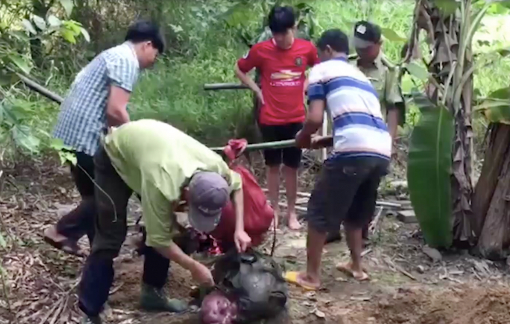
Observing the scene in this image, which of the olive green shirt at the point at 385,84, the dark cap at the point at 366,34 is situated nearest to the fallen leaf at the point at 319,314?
the olive green shirt at the point at 385,84

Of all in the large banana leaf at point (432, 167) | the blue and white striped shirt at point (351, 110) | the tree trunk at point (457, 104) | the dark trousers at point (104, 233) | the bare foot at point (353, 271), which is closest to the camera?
the dark trousers at point (104, 233)

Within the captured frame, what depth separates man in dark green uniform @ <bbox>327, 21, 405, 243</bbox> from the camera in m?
5.71

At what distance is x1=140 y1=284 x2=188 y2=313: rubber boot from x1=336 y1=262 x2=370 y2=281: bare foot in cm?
131

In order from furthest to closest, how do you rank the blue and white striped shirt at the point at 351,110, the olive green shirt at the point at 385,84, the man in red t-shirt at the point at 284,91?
the man in red t-shirt at the point at 284,91 → the olive green shirt at the point at 385,84 → the blue and white striped shirt at the point at 351,110

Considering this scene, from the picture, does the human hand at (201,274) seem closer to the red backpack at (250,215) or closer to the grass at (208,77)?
the red backpack at (250,215)

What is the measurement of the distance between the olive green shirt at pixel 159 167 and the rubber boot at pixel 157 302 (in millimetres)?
808

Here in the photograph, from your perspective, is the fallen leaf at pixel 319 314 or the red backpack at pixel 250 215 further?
the fallen leaf at pixel 319 314

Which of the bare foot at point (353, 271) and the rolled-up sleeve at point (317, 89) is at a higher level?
the rolled-up sleeve at point (317, 89)

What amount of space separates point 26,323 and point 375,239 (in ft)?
9.13

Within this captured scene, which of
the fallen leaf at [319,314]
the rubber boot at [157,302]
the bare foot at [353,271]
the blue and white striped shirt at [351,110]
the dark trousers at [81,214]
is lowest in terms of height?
the bare foot at [353,271]

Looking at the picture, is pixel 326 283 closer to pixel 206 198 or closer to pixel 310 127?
pixel 310 127

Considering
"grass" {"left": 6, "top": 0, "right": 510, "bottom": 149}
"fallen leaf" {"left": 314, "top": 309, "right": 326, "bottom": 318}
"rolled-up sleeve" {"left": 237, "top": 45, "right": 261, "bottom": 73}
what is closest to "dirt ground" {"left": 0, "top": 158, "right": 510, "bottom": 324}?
"fallen leaf" {"left": 314, "top": 309, "right": 326, "bottom": 318}

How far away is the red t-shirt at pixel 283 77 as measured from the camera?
20.8 feet

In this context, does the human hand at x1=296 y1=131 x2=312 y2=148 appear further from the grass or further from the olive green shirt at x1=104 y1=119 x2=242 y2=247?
the grass
